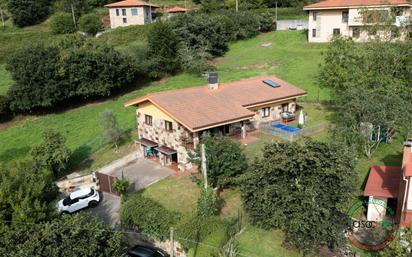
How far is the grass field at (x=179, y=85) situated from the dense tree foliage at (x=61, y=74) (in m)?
2.07

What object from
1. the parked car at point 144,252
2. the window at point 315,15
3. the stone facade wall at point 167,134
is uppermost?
the window at point 315,15

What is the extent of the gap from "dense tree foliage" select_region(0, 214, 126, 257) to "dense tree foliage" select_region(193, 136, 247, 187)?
8204mm

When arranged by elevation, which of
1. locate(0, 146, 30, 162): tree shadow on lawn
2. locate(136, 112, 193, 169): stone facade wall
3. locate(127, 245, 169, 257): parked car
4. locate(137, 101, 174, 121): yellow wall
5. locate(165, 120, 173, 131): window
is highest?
locate(137, 101, 174, 121): yellow wall

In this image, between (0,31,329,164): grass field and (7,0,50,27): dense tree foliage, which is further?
(7,0,50,27): dense tree foliage

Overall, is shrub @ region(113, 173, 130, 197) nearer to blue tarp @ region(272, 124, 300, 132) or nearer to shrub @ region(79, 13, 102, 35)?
blue tarp @ region(272, 124, 300, 132)

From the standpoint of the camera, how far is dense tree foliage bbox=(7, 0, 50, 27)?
83.8m

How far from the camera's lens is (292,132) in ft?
103

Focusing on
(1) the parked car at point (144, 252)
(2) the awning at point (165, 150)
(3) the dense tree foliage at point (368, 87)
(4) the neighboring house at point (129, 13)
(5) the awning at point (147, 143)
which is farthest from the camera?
(4) the neighboring house at point (129, 13)

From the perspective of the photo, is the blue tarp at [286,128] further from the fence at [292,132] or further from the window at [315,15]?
the window at [315,15]

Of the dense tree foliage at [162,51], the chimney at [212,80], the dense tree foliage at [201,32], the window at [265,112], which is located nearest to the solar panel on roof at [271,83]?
the window at [265,112]

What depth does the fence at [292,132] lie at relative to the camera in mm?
31444

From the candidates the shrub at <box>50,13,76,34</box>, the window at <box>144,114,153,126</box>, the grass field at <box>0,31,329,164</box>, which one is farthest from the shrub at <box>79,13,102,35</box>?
the window at <box>144,114,153,126</box>

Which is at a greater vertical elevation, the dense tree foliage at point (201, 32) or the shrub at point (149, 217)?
the dense tree foliage at point (201, 32)

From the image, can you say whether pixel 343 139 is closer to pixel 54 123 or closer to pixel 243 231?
pixel 243 231
